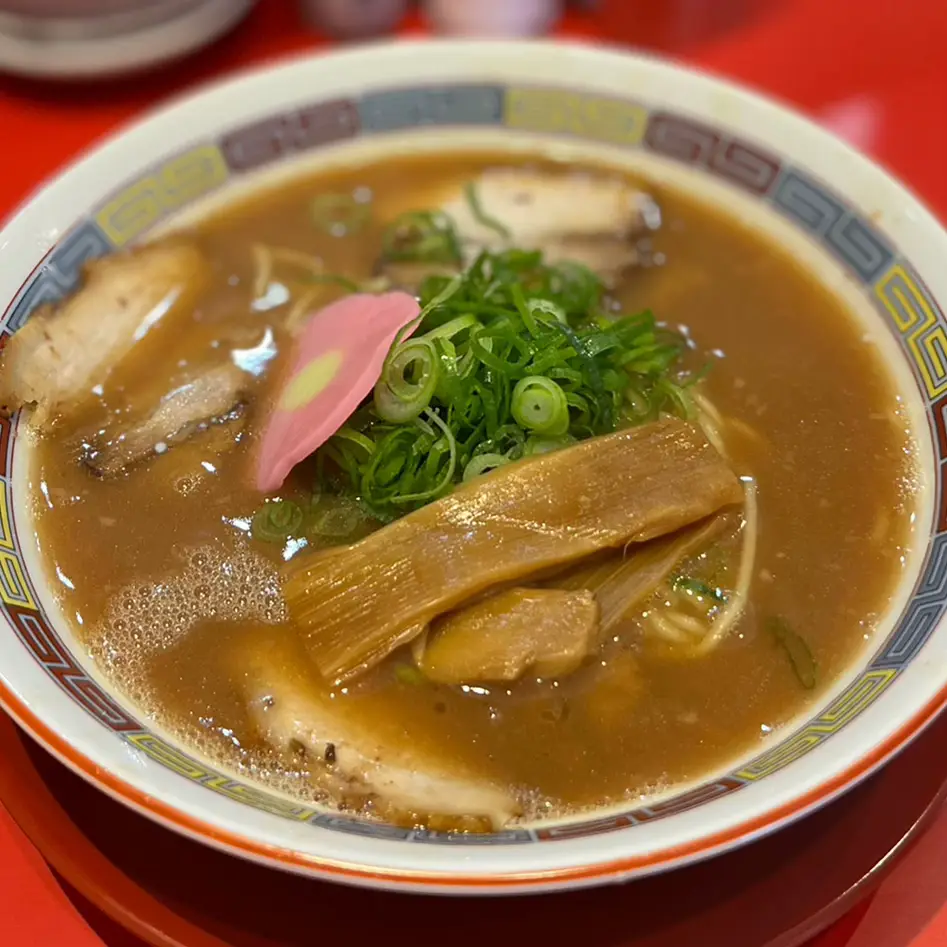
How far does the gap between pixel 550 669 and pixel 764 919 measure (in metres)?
0.48

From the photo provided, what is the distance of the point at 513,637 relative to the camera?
1.61m

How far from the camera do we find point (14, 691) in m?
1.43

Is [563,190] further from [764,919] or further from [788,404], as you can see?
[764,919]

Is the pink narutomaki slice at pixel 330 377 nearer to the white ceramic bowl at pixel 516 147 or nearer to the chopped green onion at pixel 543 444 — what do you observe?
the chopped green onion at pixel 543 444

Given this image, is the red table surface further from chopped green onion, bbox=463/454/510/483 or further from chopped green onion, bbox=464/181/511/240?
chopped green onion, bbox=463/454/510/483

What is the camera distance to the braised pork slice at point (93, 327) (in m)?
1.92

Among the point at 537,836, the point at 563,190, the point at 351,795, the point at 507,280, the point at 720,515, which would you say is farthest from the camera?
the point at 563,190

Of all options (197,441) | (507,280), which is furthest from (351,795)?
(507,280)

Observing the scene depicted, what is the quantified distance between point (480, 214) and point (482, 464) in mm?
829

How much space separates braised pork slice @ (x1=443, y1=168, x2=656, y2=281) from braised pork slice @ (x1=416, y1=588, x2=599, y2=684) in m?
0.91

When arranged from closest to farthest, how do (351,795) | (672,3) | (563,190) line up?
(351,795) → (563,190) → (672,3)

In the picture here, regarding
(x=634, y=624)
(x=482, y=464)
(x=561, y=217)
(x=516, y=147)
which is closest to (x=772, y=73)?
(x=516, y=147)

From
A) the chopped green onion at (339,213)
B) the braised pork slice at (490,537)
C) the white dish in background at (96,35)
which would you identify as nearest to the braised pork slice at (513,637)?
the braised pork slice at (490,537)

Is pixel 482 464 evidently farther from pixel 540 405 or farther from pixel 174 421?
pixel 174 421
